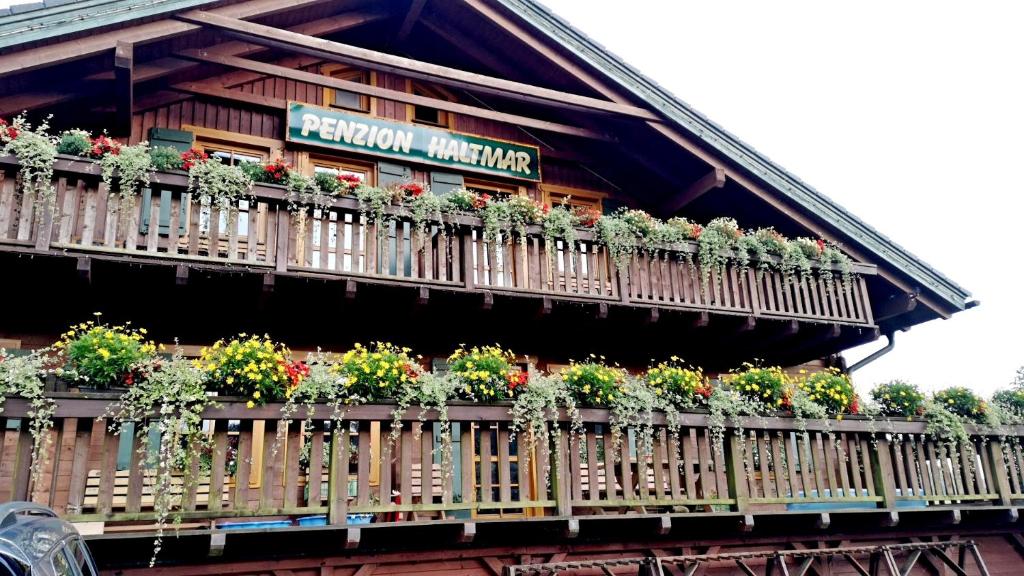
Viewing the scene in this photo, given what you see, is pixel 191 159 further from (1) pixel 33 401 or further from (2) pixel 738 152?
(2) pixel 738 152

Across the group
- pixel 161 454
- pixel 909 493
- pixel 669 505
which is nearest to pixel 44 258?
pixel 161 454

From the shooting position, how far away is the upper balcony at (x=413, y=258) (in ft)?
30.5

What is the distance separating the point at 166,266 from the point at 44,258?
4.03 ft

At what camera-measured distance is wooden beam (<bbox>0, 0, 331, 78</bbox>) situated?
9656 millimetres

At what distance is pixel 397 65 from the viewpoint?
11547mm

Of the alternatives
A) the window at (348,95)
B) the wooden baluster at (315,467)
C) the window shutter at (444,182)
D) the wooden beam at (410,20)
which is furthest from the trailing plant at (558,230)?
the wooden baluster at (315,467)

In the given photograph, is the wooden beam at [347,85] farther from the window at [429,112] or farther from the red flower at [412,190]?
the red flower at [412,190]

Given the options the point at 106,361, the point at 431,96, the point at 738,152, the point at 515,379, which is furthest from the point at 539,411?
the point at 738,152

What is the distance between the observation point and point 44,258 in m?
9.10

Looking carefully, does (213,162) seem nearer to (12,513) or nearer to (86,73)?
(86,73)

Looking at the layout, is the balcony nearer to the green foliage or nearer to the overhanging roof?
the green foliage

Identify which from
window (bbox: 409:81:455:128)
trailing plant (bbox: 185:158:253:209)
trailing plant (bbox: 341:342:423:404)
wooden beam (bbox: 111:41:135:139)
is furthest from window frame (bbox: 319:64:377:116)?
trailing plant (bbox: 341:342:423:404)

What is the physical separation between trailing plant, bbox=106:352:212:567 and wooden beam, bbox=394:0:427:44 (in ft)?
23.8

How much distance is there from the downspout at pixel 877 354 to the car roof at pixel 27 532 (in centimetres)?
1343
